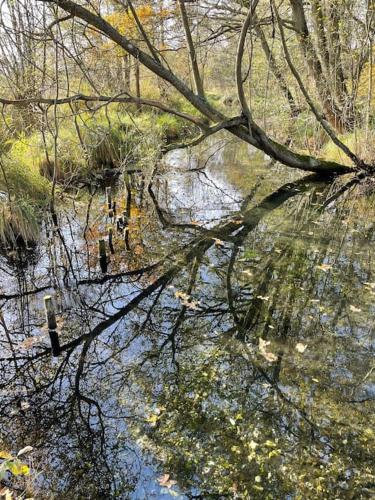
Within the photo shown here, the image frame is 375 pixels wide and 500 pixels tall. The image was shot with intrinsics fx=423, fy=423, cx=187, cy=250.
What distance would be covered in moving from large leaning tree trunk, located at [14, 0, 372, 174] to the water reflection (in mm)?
2387

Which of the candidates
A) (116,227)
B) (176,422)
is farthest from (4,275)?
(176,422)

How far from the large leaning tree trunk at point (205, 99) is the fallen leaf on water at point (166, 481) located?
465 centimetres

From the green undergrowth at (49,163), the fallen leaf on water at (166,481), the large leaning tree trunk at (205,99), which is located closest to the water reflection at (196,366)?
the fallen leaf on water at (166,481)

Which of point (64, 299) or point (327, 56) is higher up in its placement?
point (327, 56)

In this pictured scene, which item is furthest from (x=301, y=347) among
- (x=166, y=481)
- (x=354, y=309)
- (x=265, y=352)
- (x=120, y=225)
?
(x=120, y=225)

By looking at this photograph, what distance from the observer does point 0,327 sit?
493cm

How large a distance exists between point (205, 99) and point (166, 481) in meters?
7.71

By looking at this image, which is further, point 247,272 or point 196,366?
point 247,272

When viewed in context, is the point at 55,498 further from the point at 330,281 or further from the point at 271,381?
the point at 330,281

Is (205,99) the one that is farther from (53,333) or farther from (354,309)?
(53,333)

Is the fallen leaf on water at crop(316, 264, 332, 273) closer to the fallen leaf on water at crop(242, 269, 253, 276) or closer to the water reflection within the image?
the water reflection

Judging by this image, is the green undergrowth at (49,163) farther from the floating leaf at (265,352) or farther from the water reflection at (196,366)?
the floating leaf at (265,352)

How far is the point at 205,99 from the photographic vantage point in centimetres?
896

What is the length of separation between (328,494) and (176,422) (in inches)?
48.7
